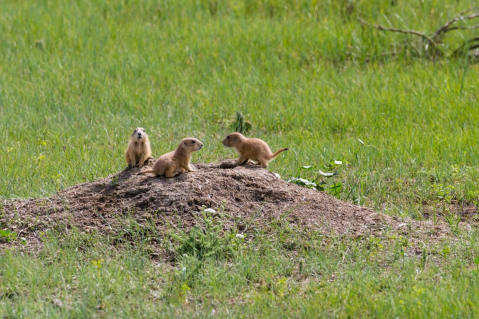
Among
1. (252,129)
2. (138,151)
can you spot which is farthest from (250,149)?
(252,129)

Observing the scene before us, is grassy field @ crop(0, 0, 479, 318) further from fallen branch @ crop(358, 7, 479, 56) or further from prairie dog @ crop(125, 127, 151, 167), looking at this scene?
prairie dog @ crop(125, 127, 151, 167)

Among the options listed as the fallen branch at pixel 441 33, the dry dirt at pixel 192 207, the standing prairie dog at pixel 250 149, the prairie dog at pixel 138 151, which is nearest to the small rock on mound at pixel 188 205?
the dry dirt at pixel 192 207

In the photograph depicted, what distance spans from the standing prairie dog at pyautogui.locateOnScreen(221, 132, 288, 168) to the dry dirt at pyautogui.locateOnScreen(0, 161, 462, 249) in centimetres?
34

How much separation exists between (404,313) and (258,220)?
2.01 meters

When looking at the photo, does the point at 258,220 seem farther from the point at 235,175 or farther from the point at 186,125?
the point at 186,125

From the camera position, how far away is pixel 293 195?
744cm

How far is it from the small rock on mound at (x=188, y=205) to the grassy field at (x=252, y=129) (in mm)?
265

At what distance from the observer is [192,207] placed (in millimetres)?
7031

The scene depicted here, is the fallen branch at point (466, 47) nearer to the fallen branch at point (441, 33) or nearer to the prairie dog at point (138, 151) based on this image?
the fallen branch at point (441, 33)

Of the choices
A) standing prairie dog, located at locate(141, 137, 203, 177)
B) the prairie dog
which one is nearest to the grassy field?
standing prairie dog, located at locate(141, 137, 203, 177)

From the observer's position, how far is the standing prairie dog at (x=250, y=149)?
7.90m

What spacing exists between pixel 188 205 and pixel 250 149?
1.20m

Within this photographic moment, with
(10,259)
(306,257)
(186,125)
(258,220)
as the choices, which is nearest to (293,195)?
(258,220)

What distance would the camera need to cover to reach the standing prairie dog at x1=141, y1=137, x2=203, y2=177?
7.30 metres
